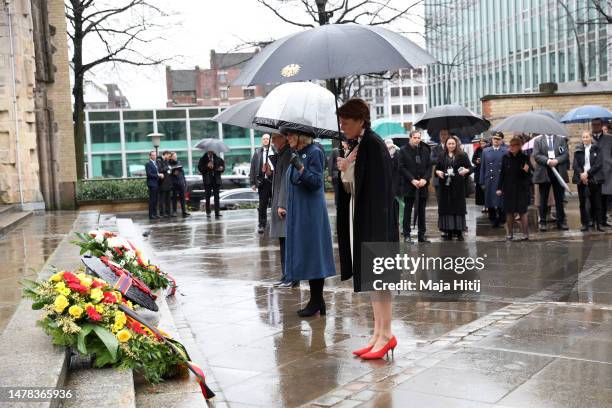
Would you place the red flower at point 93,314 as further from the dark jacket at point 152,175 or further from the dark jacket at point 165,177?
the dark jacket at point 165,177

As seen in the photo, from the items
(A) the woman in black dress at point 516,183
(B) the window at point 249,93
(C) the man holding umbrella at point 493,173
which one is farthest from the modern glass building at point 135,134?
(A) the woman in black dress at point 516,183

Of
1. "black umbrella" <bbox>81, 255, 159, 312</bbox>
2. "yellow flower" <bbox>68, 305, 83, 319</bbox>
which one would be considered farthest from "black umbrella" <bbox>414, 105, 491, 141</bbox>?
"yellow flower" <bbox>68, 305, 83, 319</bbox>

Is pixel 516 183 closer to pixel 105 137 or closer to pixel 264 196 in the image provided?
pixel 264 196

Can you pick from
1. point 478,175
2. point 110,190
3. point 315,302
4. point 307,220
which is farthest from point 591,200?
point 110,190

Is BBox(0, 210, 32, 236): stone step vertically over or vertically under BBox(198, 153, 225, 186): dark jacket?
under

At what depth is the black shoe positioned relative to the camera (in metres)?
8.03

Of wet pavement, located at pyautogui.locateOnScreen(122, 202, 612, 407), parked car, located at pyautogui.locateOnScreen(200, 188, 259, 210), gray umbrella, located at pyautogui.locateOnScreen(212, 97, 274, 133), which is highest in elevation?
gray umbrella, located at pyautogui.locateOnScreen(212, 97, 274, 133)

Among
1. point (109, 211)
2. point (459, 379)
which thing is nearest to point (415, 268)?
point (459, 379)

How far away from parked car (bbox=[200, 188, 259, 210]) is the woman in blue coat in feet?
65.9

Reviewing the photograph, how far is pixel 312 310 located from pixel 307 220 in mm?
935

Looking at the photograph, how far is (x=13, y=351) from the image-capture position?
486 cm

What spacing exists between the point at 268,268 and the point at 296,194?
12.9 ft

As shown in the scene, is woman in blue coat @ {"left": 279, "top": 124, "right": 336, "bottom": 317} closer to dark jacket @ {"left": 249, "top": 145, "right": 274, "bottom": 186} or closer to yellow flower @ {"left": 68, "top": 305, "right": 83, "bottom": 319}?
yellow flower @ {"left": 68, "top": 305, "right": 83, "bottom": 319}

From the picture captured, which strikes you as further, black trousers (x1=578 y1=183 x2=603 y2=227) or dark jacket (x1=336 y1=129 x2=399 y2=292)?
black trousers (x1=578 y1=183 x2=603 y2=227)
